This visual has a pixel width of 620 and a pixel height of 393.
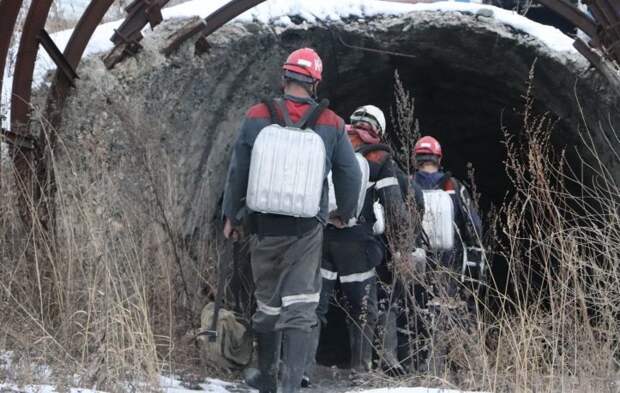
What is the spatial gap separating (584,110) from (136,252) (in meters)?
4.61

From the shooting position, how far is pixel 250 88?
28.1 feet

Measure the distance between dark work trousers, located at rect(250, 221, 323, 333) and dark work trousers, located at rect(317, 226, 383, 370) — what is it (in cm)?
146

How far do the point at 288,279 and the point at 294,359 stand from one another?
405 mm

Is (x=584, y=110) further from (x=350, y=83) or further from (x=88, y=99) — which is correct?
(x=88, y=99)

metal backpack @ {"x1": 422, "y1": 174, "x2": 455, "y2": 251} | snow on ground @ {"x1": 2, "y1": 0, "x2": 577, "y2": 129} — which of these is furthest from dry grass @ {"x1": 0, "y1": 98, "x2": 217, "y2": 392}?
metal backpack @ {"x1": 422, "y1": 174, "x2": 455, "y2": 251}

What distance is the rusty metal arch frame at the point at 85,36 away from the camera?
6.05m

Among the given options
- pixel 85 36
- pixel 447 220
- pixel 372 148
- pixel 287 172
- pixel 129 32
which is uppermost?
pixel 129 32

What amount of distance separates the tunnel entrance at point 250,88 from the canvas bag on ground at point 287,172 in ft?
5.34

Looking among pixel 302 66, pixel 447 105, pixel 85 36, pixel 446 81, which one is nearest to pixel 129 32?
pixel 85 36

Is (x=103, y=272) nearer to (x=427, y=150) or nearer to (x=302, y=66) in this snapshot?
(x=302, y=66)

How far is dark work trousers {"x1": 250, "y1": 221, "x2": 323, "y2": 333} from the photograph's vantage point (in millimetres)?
5125

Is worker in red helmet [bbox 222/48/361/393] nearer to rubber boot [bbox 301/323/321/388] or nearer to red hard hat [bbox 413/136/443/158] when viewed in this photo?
rubber boot [bbox 301/323/321/388]

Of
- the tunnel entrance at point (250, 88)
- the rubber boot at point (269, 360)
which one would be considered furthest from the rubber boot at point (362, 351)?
the rubber boot at point (269, 360)

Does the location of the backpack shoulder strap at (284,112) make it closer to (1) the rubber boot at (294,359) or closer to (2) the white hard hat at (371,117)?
(1) the rubber boot at (294,359)
